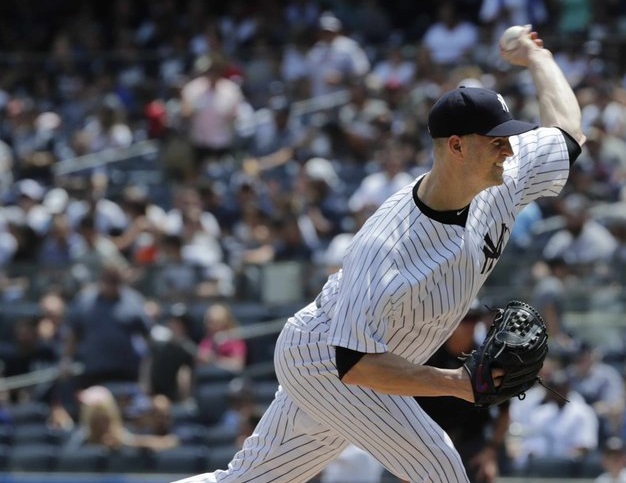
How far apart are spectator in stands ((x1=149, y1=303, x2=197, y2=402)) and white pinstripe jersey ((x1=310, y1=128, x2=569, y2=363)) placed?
4.86m

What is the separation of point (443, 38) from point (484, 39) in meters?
0.62

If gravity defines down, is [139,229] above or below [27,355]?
above

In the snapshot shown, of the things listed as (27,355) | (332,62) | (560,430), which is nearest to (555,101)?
(560,430)

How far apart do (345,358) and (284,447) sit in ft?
1.77

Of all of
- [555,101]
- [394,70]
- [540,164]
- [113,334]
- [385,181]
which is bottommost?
[113,334]

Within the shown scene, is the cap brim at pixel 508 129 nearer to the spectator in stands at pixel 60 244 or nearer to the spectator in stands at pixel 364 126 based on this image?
the spectator in stands at pixel 60 244

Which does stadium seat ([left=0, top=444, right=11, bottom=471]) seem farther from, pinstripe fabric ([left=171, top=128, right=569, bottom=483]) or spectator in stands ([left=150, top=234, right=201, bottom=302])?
pinstripe fabric ([left=171, top=128, right=569, bottom=483])

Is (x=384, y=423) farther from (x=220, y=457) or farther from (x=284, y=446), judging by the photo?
(x=220, y=457)

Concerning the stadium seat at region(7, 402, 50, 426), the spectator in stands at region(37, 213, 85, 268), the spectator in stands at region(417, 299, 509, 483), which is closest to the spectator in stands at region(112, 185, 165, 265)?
the spectator in stands at region(37, 213, 85, 268)

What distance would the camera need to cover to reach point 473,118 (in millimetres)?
3838

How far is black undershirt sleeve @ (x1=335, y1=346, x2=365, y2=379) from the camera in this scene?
379cm

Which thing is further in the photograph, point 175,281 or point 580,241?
point 175,281

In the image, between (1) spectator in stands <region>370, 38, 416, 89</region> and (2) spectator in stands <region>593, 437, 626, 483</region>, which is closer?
(2) spectator in stands <region>593, 437, 626, 483</region>

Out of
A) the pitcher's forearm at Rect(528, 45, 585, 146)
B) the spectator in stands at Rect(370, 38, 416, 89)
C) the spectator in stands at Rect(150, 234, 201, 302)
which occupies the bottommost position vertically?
the spectator in stands at Rect(150, 234, 201, 302)
